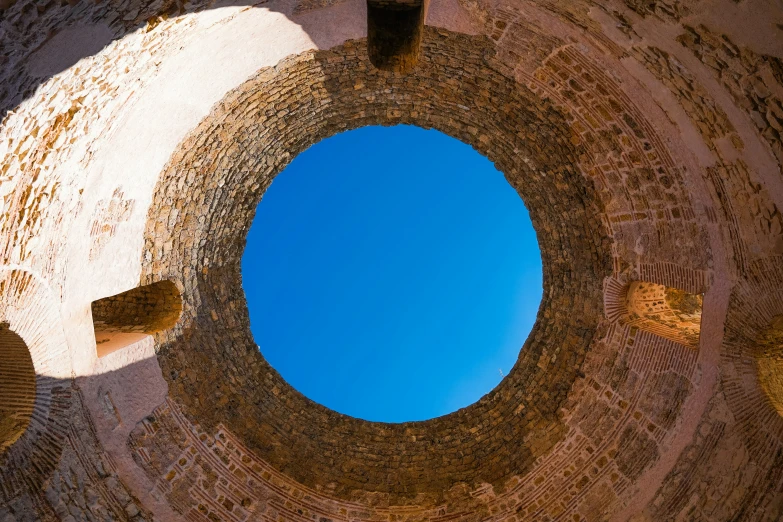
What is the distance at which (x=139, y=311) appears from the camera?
6676 millimetres

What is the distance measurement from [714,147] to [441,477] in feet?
14.9

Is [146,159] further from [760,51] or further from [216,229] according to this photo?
[760,51]

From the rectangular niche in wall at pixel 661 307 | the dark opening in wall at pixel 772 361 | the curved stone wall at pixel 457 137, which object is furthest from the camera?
the rectangular niche in wall at pixel 661 307

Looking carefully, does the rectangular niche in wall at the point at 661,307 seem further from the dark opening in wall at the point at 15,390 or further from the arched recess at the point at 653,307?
the dark opening in wall at the point at 15,390

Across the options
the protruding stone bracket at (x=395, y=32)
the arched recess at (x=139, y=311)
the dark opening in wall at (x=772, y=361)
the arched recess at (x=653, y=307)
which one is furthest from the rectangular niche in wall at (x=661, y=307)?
the arched recess at (x=139, y=311)

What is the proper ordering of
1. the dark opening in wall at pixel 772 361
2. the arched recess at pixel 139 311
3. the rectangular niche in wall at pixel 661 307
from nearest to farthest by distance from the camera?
the dark opening in wall at pixel 772 361 → the arched recess at pixel 139 311 → the rectangular niche in wall at pixel 661 307

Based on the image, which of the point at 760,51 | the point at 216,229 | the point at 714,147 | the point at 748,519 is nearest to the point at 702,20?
the point at 760,51

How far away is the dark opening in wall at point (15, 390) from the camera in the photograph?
4824mm

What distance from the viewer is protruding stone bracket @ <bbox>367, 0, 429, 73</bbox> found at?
481 centimetres

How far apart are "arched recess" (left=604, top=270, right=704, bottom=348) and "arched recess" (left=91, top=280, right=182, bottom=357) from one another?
16.2 ft

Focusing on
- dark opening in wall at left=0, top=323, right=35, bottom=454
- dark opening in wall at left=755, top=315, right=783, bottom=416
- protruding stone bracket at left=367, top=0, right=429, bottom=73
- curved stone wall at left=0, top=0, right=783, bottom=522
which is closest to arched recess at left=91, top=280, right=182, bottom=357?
curved stone wall at left=0, top=0, right=783, bottom=522

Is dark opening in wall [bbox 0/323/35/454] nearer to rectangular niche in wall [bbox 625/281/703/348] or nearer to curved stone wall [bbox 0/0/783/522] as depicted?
curved stone wall [bbox 0/0/783/522]

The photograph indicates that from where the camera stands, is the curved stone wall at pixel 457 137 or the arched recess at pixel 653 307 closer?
the curved stone wall at pixel 457 137

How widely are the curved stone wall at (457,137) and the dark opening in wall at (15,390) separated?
13cm
